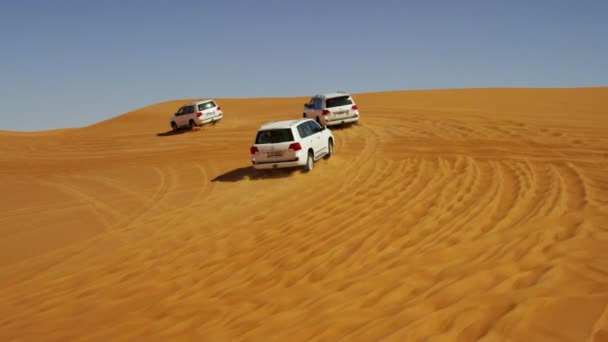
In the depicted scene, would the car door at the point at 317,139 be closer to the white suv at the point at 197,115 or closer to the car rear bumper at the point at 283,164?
the car rear bumper at the point at 283,164

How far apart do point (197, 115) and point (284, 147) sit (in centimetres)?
1664

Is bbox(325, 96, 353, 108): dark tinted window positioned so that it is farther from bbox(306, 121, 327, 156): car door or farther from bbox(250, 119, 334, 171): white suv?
bbox(250, 119, 334, 171): white suv

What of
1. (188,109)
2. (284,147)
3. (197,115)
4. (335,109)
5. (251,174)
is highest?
(188,109)

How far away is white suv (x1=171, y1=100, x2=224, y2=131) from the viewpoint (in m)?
29.5

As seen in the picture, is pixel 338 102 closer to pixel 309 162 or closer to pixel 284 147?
pixel 309 162

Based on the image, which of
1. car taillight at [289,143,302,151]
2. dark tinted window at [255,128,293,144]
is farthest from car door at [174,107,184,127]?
car taillight at [289,143,302,151]

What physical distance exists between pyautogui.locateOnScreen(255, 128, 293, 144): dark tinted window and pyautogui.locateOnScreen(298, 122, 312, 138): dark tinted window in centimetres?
43

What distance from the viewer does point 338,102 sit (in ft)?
73.7

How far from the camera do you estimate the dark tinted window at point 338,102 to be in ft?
73.2

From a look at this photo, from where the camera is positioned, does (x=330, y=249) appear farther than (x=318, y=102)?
No

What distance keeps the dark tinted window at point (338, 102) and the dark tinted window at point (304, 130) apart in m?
7.25

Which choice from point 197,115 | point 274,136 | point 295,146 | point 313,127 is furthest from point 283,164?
point 197,115

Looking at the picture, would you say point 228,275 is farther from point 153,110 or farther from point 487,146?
point 153,110

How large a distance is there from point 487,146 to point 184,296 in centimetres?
1295
